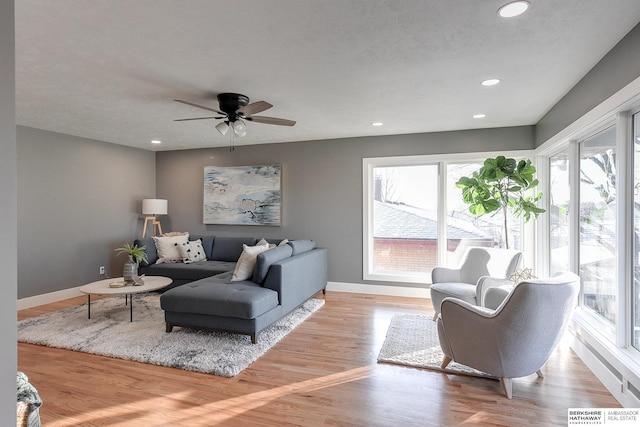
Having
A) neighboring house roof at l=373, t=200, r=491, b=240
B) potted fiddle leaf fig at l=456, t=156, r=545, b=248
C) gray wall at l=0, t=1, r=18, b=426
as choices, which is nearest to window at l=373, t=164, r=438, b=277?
neighboring house roof at l=373, t=200, r=491, b=240

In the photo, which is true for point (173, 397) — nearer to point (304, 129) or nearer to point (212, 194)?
point (304, 129)

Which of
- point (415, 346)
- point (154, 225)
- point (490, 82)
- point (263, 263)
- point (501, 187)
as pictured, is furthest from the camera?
point (154, 225)

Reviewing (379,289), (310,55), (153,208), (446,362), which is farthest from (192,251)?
(446,362)

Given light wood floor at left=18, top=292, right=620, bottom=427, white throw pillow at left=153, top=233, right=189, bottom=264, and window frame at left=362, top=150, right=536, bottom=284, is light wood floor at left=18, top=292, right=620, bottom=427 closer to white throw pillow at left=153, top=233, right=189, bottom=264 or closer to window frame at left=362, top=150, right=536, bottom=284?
window frame at left=362, top=150, right=536, bottom=284

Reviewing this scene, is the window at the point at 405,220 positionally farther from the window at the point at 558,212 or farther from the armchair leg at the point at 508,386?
the armchair leg at the point at 508,386

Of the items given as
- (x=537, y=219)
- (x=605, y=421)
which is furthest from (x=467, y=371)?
(x=537, y=219)

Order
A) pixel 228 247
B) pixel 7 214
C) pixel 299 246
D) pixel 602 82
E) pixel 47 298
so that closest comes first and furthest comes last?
pixel 7 214, pixel 602 82, pixel 299 246, pixel 47 298, pixel 228 247

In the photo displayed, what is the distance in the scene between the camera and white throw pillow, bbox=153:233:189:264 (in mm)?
5500

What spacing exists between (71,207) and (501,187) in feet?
19.7

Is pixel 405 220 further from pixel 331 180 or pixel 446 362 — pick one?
pixel 446 362

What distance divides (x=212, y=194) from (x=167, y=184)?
1.06m

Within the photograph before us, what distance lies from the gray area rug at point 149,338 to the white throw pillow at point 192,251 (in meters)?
1.16

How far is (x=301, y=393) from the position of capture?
8.12ft

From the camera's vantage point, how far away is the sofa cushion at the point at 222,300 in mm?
3244
